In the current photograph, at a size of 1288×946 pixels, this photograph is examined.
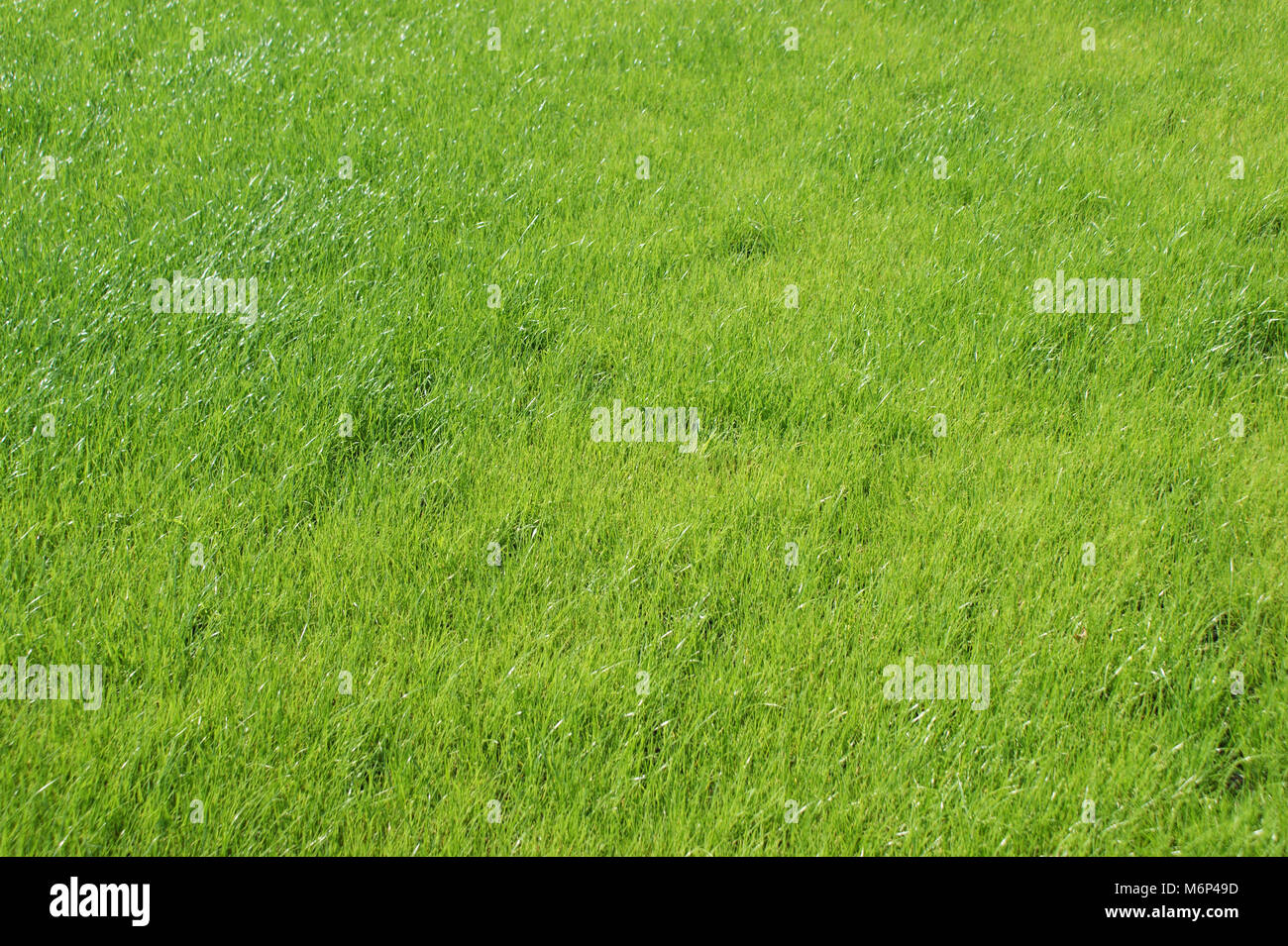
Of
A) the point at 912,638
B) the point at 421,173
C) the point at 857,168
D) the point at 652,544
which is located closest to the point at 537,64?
the point at 421,173

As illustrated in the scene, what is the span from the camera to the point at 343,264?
5125 millimetres

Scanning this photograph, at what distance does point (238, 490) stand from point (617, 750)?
1891 millimetres

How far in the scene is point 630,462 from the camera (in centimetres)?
411

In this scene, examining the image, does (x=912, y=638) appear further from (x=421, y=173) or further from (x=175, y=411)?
(x=421, y=173)

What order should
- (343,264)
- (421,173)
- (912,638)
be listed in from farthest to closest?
(421,173)
(343,264)
(912,638)

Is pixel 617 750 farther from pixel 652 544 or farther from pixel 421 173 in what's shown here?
pixel 421 173

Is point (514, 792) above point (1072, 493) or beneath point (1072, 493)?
beneath

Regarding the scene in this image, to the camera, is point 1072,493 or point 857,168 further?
point 857,168

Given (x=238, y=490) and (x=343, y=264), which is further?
(x=343, y=264)

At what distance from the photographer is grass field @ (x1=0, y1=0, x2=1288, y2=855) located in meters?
2.95

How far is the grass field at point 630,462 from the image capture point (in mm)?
2949

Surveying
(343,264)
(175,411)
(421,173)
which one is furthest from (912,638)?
(421,173)
